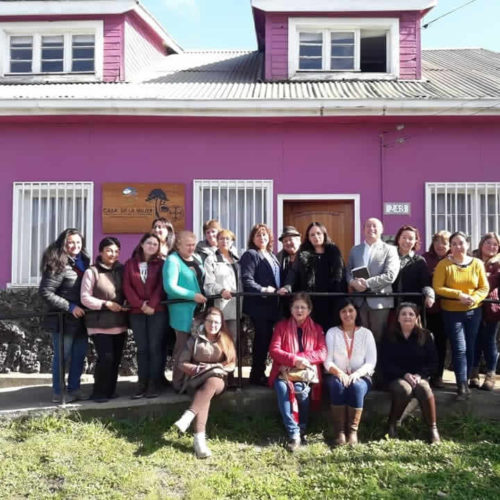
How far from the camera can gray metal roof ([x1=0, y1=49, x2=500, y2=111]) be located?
312 inches

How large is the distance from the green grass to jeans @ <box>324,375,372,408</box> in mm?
373

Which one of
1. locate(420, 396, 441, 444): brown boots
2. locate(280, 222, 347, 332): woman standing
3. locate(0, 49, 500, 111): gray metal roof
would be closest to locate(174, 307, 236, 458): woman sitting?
locate(280, 222, 347, 332): woman standing

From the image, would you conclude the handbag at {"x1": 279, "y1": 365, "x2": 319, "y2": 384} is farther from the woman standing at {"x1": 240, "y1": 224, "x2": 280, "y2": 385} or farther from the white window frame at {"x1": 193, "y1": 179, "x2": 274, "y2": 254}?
the white window frame at {"x1": 193, "y1": 179, "x2": 274, "y2": 254}

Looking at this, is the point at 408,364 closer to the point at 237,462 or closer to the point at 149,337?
the point at 237,462

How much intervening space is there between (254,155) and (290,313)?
3404 millimetres

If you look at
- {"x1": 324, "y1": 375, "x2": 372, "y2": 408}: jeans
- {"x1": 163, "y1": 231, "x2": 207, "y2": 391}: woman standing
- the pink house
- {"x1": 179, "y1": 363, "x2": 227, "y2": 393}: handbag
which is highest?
the pink house

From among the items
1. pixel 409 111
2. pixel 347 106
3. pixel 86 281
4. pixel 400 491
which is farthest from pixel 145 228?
pixel 400 491

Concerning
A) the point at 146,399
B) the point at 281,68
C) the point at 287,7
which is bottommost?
the point at 146,399

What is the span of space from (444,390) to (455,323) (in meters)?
0.69

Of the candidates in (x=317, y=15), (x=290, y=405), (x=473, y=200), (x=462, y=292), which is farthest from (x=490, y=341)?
(x=317, y=15)

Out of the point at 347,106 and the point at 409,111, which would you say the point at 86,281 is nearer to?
the point at 347,106

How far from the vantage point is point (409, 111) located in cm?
784

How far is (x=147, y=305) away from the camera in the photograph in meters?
5.31

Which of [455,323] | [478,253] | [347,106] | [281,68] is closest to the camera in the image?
[455,323]
